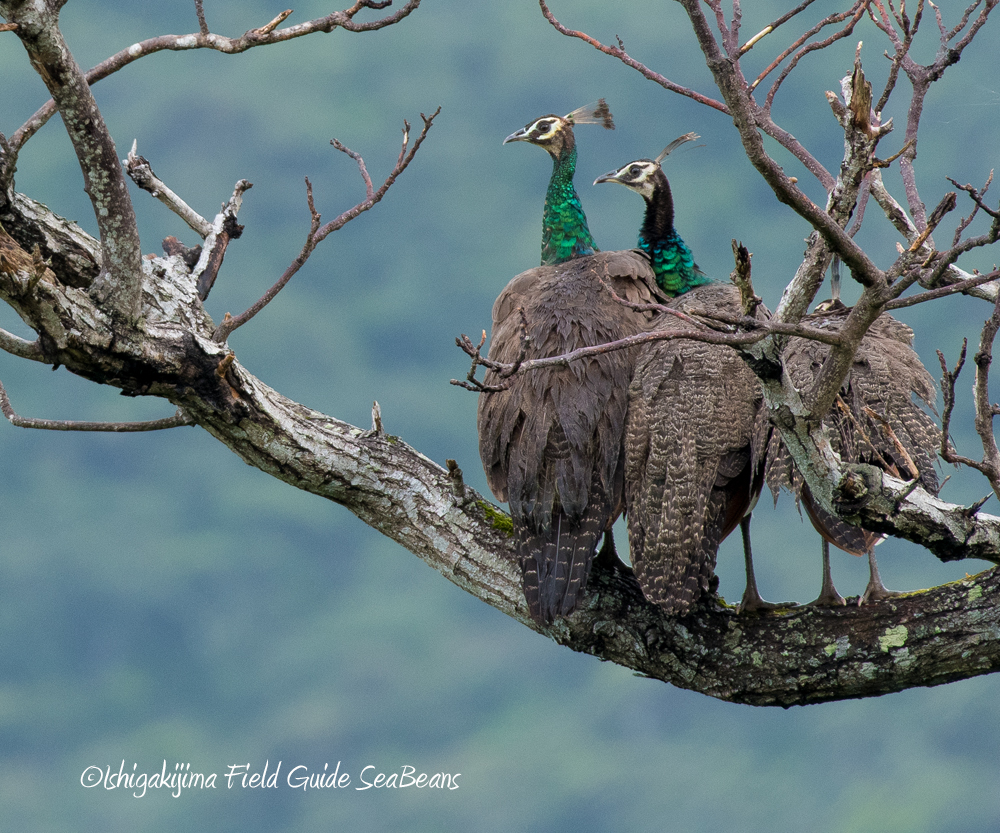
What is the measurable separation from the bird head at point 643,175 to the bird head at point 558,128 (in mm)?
341

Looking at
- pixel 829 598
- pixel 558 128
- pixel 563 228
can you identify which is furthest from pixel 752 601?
pixel 558 128

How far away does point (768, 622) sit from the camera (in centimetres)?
543

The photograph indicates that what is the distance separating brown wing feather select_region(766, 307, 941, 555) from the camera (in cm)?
509

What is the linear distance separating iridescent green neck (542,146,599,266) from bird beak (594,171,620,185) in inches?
12.5

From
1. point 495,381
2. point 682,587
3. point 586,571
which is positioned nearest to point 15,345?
point 495,381

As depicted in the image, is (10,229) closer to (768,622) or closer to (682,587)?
(682,587)

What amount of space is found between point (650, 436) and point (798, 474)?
74cm

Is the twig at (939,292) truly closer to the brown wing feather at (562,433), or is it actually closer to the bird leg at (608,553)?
the brown wing feather at (562,433)

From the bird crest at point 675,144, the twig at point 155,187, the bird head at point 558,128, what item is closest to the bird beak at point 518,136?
the bird head at point 558,128

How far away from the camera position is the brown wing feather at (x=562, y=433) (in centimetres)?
530

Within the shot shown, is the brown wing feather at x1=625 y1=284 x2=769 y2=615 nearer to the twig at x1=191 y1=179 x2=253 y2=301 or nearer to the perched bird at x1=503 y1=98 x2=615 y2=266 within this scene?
the perched bird at x1=503 y1=98 x2=615 y2=266

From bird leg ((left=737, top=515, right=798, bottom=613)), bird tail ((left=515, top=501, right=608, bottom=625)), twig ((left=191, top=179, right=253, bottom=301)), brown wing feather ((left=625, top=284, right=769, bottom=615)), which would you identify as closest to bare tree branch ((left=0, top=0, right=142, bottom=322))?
twig ((left=191, top=179, right=253, bottom=301))

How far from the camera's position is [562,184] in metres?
7.05

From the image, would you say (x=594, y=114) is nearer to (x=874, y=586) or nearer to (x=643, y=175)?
(x=643, y=175)
